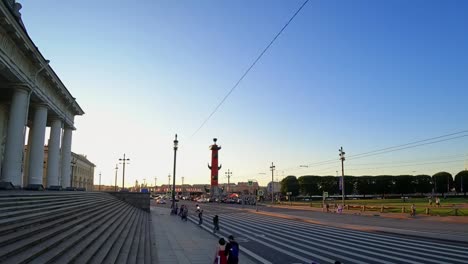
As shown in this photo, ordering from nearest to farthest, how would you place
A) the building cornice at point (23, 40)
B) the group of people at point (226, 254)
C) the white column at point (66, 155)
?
the group of people at point (226, 254) → the building cornice at point (23, 40) → the white column at point (66, 155)

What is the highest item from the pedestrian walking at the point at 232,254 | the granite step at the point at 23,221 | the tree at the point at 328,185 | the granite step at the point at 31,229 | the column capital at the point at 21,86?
the column capital at the point at 21,86

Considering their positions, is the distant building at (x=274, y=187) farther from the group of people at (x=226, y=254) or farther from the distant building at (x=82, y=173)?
the group of people at (x=226, y=254)

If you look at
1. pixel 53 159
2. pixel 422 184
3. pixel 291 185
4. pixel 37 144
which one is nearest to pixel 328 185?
pixel 291 185

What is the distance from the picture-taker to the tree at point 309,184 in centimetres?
13200

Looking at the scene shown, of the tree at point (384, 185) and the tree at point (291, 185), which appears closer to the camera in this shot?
the tree at point (384, 185)

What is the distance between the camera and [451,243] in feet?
76.4

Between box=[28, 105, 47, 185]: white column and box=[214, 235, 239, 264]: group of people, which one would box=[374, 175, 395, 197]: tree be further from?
box=[214, 235, 239, 264]: group of people

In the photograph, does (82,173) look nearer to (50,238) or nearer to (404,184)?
(404,184)

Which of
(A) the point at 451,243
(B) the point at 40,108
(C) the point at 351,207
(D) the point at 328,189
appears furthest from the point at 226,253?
(D) the point at 328,189

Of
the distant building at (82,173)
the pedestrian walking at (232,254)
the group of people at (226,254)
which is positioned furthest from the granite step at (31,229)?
the distant building at (82,173)

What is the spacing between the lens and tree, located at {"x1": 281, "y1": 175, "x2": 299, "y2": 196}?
138875 millimetres

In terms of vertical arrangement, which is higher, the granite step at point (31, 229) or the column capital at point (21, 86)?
the column capital at point (21, 86)

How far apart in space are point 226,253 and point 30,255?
578cm

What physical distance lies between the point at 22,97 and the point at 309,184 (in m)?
116
